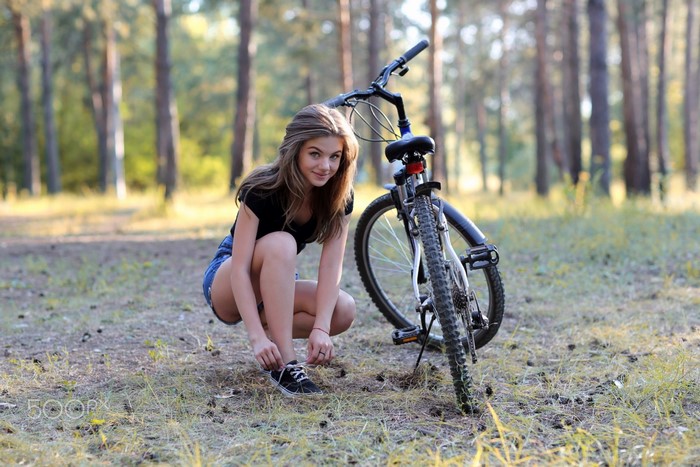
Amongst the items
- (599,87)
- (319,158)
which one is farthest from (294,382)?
(599,87)

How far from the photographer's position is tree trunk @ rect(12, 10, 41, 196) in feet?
61.2

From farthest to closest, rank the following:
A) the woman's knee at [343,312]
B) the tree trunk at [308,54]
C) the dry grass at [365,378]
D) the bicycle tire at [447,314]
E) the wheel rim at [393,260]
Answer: the tree trunk at [308,54] → the wheel rim at [393,260] → the woman's knee at [343,312] → the bicycle tire at [447,314] → the dry grass at [365,378]

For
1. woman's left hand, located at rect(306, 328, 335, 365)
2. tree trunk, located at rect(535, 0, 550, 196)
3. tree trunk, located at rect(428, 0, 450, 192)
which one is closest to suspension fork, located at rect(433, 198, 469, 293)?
woman's left hand, located at rect(306, 328, 335, 365)

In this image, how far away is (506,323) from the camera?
4.61 meters

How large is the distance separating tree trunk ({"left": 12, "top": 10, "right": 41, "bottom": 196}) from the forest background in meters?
0.04

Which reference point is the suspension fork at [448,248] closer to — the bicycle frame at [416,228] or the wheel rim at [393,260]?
the bicycle frame at [416,228]

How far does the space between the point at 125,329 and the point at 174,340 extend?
463 mm

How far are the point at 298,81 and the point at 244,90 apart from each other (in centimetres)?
1473

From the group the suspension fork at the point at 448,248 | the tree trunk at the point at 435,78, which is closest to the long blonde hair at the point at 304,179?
the suspension fork at the point at 448,248

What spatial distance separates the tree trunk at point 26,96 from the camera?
18641mm

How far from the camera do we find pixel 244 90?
1484cm

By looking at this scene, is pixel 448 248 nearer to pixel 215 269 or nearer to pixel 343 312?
pixel 343 312

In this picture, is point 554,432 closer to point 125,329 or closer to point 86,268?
point 125,329

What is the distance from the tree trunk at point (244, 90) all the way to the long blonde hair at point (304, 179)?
10.7 metres
